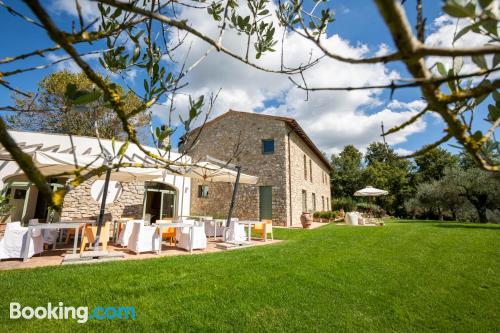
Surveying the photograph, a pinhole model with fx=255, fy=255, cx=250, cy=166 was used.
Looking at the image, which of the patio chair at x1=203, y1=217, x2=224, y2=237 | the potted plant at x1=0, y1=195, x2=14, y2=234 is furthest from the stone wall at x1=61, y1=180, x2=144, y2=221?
the patio chair at x1=203, y1=217, x2=224, y2=237

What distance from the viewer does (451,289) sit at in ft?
13.2

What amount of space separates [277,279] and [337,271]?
4.18 ft

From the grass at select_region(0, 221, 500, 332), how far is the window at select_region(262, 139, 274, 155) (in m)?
9.41

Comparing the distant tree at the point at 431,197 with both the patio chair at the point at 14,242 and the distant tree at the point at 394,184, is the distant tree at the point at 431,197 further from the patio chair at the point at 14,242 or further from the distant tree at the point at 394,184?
the patio chair at the point at 14,242

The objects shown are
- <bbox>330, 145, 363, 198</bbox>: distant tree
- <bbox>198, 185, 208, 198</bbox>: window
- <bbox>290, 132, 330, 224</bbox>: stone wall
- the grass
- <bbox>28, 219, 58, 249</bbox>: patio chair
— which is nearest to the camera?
the grass

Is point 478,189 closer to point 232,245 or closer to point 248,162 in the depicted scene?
point 248,162

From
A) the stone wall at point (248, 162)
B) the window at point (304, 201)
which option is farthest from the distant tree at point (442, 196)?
the stone wall at point (248, 162)

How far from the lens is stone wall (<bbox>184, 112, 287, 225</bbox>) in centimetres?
1404

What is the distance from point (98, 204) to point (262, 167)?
843cm

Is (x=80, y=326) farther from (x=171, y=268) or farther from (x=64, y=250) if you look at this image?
(x=64, y=250)

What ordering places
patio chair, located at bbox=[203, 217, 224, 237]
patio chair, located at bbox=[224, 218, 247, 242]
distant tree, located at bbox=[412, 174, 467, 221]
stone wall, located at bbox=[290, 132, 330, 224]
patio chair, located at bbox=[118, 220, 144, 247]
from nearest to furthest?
patio chair, located at bbox=[118, 220, 144, 247], patio chair, located at bbox=[224, 218, 247, 242], patio chair, located at bbox=[203, 217, 224, 237], stone wall, located at bbox=[290, 132, 330, 224], distant tree, located at bbox=[412, 174, 467, 221]

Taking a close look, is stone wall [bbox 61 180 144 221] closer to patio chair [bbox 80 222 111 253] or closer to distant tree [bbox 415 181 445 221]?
patio chair [bbox 80 222 111 253]

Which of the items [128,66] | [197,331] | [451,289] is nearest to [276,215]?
[451,289]

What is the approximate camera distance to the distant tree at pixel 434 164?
29.4 metres
